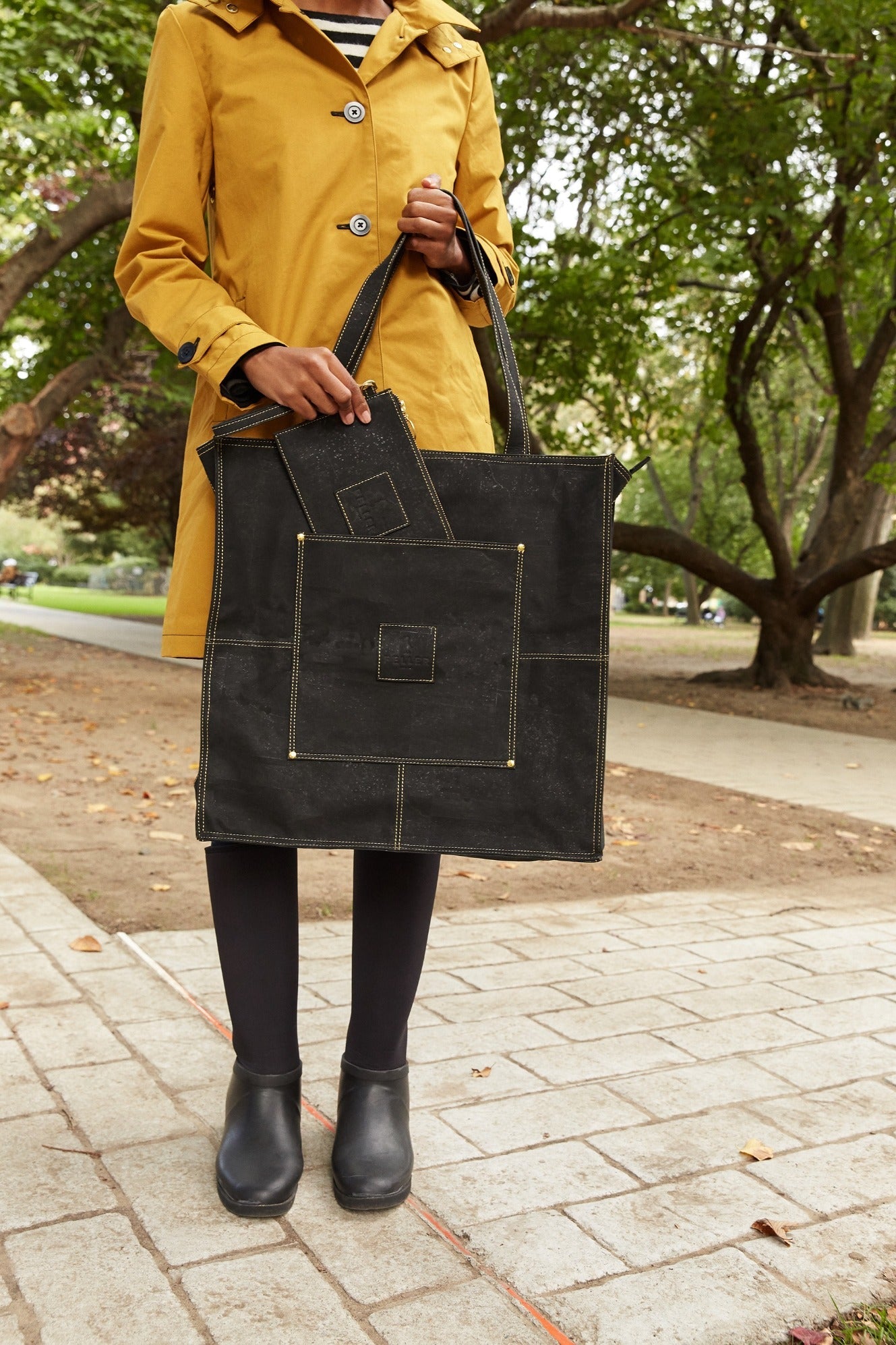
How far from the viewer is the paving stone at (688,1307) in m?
1.89

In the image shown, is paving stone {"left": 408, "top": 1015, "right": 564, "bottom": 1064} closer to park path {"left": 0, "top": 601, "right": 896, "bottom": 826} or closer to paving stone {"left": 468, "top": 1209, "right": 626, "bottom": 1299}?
paving stone {"left": 468, "top": 1209, "right": 626, "bottom": 1299}

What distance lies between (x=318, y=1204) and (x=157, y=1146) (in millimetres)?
398

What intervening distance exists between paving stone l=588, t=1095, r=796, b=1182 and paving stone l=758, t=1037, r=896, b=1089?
29 centimetres

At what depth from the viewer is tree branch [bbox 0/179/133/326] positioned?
11.2m

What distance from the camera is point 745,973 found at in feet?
12.5

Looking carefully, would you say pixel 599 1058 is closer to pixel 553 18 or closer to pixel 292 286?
pixel 292 286

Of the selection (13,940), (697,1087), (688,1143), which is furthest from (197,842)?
(688,1143)

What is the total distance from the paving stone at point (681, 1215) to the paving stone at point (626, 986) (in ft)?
3.58

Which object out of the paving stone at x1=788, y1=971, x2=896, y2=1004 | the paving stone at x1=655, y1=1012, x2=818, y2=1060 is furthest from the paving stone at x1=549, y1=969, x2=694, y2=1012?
the paving stone at x1=788, y1=971, x2=896, y2=1004

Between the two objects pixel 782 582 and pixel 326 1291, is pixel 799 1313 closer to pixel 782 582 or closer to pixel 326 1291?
pixel 326 1291

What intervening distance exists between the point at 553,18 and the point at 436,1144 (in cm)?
900

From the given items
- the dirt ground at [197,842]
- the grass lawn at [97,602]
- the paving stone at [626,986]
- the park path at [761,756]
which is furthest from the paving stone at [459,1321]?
the grass lawn at [97,602]

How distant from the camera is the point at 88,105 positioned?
1337cm

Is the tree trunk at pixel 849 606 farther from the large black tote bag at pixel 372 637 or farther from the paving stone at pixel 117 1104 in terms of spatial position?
the large black tote bag at pixel 372 637
